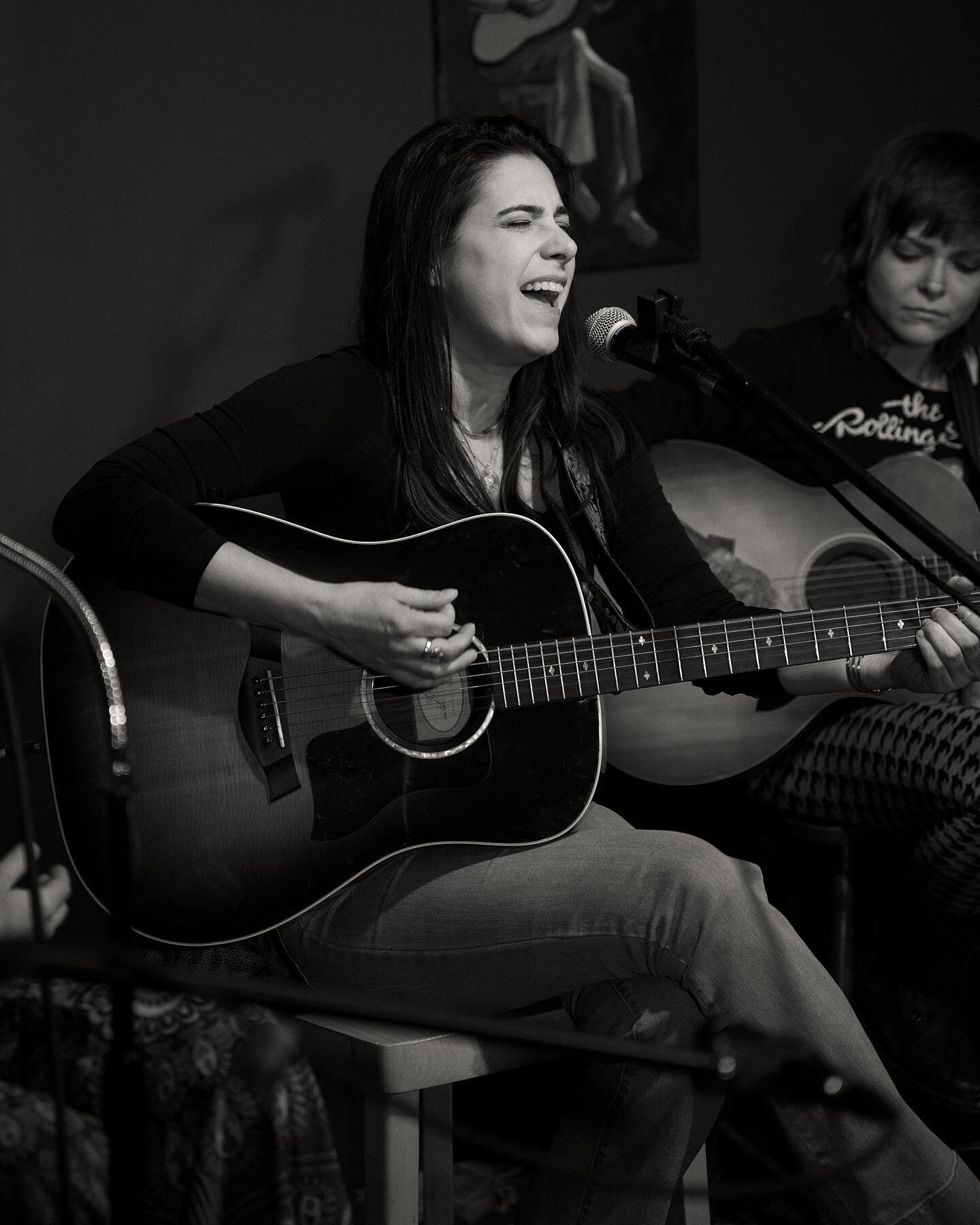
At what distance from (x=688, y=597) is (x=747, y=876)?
18.1 inches

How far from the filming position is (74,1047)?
1203mm

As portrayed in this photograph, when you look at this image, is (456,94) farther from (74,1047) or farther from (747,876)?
(74,1047)

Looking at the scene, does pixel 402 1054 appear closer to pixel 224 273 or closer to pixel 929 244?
pixel 224 273

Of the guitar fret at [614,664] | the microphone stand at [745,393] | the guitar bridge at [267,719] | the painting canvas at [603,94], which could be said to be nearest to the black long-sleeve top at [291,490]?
the guitar bridge at [267,719]

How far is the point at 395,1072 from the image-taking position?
1333 mm

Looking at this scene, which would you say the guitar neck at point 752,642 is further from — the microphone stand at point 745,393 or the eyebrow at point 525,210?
the eyebrow at point 525,210

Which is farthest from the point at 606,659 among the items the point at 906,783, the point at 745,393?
the point at 906,783

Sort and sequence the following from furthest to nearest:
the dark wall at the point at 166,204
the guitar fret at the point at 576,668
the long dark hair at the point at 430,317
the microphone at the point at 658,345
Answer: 1. the dark wall at the point at 166,204
2. the long dark hair at the point at 430,317
3. the guitar fret at the point at 576,668
4. the microphone at the point at 658,345

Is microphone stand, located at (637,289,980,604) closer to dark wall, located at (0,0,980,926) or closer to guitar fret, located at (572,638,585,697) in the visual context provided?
guitar fret, located at (572,638,585,697)

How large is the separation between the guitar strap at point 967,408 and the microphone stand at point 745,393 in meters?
1.03

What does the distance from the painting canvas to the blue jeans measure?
1.36m

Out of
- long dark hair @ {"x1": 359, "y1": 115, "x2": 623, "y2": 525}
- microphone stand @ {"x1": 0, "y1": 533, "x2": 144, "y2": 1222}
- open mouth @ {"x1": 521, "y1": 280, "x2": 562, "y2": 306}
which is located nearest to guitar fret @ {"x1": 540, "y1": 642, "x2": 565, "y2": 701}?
long dark hair @ {"x1": 359, "y1": 115, "x2": 623, "y2": 525}

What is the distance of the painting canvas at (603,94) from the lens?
2.28 metres

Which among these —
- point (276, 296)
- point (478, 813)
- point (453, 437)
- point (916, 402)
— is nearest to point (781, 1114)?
point (478, 813)
